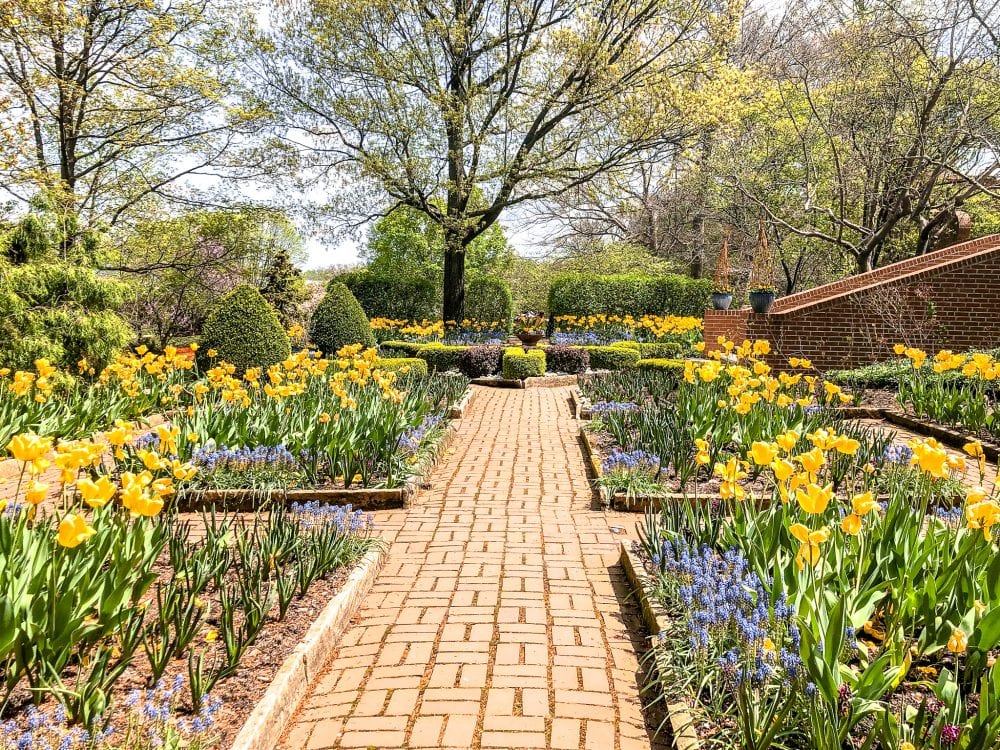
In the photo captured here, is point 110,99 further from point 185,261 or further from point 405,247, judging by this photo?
point 405,247

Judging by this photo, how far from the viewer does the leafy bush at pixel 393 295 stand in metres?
20.3

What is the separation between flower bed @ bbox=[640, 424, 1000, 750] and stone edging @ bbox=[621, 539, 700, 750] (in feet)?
0.10

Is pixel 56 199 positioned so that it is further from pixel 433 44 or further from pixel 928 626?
pixel 928 626

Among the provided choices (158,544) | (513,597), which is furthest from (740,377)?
(158,544)

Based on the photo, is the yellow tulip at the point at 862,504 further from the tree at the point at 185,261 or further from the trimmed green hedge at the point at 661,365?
the tree at the point at 185,261

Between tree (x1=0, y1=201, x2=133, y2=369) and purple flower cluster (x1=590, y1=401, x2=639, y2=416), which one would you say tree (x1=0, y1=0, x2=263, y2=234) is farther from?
purple flower cluster (x1=590, y1=401, x2=639, y2=416)

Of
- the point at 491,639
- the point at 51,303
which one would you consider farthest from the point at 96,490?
the point at 51,303

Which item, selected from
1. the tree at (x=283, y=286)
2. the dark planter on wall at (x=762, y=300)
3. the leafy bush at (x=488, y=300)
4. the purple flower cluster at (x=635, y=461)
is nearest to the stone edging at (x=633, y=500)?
the purple flower cluster at (x=635, y=461)

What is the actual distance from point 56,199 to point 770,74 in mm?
19856

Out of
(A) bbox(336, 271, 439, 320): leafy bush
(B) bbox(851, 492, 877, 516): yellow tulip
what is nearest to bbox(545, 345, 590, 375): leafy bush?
(A) bbox(336, 271, 439, 320): leafy bush

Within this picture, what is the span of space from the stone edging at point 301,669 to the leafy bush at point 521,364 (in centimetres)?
906

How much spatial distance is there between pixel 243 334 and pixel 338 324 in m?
3.60

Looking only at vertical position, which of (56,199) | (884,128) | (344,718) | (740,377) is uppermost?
(884,128)

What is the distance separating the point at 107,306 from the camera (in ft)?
29.2
